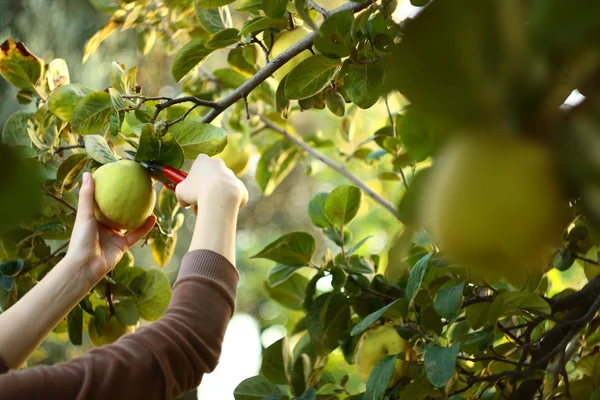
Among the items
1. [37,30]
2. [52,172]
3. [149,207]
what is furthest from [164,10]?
[37,30]

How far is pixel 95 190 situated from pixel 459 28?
0.54m

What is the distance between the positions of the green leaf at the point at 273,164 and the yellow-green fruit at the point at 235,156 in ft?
0.17

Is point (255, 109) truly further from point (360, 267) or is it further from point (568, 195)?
point (568, 195)

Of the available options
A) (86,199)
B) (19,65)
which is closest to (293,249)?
(86,199)

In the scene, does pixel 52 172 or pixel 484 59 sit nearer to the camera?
pixel 484 59

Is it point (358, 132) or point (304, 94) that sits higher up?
point (304, 94)

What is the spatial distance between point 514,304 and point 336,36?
0.90 feet

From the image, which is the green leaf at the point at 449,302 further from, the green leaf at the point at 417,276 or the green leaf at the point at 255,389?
the green leaf at the point at 255,389

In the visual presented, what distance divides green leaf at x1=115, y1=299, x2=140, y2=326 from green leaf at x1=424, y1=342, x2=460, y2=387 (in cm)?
38

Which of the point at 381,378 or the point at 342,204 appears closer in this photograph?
the point at 381,378

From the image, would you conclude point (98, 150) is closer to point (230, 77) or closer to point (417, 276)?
point (417, 276)

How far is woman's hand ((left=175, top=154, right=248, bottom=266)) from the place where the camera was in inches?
24.5

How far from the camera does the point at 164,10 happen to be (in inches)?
39.6

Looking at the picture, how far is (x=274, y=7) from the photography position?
0.51 metres
